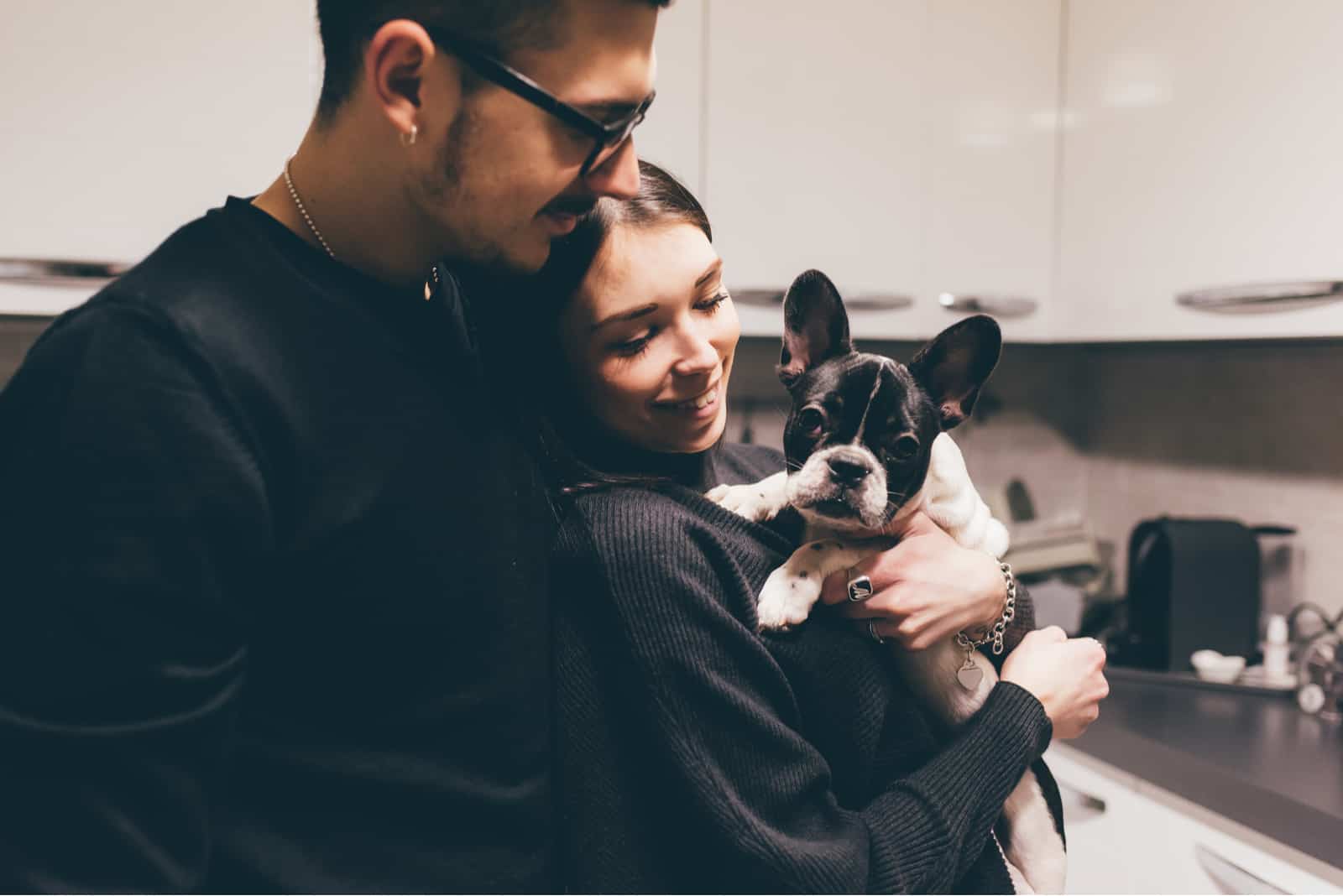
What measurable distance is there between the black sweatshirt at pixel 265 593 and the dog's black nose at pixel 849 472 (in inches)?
12.9

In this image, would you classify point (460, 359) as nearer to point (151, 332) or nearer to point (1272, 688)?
point (151, 332)

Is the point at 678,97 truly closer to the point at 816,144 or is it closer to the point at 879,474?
the point at 816,144

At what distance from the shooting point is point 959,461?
49.8 inches

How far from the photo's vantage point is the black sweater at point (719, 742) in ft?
2.85

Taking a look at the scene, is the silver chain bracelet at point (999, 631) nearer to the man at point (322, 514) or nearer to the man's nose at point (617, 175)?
the man at point (322, 514)

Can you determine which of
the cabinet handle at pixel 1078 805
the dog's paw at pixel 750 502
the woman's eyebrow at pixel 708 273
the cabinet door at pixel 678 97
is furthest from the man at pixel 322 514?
the cabinet handle at pixel 1078 805

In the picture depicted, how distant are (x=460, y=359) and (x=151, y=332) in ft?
0.98

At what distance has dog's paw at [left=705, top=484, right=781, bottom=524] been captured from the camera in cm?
117

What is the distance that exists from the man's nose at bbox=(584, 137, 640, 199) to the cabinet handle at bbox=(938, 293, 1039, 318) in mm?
1516

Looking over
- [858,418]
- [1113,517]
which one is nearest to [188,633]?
[858,418]

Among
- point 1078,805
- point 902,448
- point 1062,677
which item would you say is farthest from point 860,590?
point 1078,805

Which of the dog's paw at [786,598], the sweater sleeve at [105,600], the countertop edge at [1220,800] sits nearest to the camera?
the sweater sleeve at [105,600]

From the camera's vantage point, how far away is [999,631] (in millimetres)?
1195

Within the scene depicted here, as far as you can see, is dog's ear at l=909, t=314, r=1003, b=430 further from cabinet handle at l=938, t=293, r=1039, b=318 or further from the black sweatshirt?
cabinet handle at l=938, t=293, r=1039, b=318
